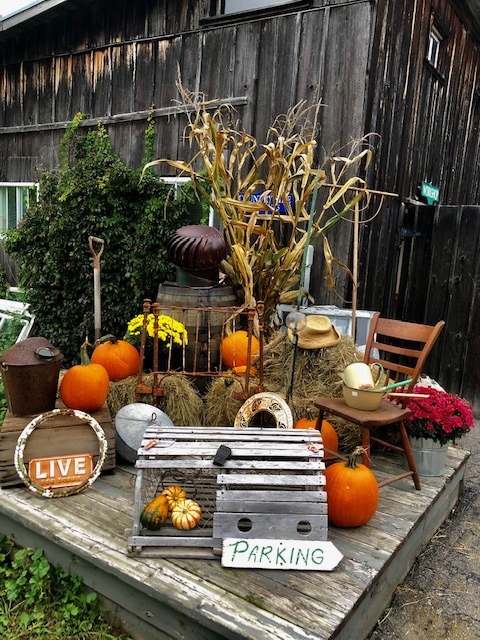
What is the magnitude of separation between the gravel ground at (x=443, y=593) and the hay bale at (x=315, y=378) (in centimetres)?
78

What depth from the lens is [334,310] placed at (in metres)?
4.47

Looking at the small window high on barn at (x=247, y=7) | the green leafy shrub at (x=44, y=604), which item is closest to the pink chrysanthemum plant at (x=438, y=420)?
the green leafy shrub at (x=44, y=604)

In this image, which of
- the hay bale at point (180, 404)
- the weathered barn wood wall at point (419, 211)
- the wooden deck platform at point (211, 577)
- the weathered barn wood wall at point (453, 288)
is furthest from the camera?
the weathered barn wood wall at point (453, 288)

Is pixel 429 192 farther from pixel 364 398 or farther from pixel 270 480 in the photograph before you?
pixel 270 480

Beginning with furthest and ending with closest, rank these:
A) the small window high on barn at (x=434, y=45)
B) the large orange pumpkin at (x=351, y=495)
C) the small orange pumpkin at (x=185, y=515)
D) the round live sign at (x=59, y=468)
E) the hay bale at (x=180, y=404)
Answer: the small window high on barn at (x=434, y=45) → the hay bale at (x=180, y=404) → the round live sign at (x=59, y=468) → the large orange pumpkin at (x=351, y=495) → the small orange pumpkin at (x=185, y=515)

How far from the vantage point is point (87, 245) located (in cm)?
541

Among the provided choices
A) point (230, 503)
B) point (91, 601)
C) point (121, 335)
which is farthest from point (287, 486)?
point (121, 335)

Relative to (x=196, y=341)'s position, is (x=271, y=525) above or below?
below

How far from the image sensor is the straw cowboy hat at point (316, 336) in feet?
11.2

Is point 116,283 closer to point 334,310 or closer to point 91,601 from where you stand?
point 334,310

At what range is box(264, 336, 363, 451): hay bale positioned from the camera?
3.26 m

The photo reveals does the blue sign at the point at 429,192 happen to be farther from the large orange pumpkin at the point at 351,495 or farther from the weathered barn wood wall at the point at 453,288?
the large orange pumpkin at the point at 351,495

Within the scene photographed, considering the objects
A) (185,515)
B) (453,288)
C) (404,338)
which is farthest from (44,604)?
(453,288)

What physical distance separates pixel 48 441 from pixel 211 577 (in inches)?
46.5
